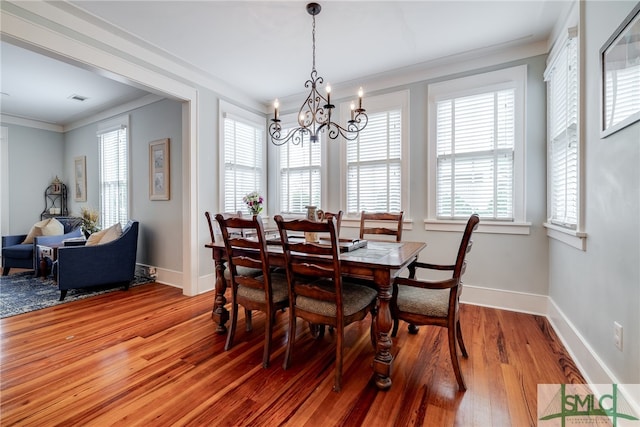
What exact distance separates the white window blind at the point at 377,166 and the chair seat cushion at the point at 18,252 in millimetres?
4965

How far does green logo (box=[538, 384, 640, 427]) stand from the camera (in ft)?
4.69

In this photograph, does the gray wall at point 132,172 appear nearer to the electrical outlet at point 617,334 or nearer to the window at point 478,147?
the window at point 478,147

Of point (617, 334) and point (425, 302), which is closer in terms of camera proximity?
point (617, 334)

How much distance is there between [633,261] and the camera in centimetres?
136

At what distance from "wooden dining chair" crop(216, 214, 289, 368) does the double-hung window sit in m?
2.13

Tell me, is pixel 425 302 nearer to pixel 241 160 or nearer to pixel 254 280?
pixel 254 280

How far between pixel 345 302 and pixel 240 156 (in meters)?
3.11

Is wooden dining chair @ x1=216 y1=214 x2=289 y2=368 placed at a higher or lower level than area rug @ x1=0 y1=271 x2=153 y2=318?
higher

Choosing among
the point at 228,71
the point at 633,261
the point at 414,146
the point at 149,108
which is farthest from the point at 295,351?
the point at 149,108

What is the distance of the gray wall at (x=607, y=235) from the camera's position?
4.43ft

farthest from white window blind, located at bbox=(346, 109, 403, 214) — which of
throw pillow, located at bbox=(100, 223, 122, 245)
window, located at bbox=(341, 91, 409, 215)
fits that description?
throw pillow, located at bbox=(100, 223, 122, 245)

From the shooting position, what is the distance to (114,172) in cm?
488

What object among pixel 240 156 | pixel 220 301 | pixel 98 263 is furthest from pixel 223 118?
pixel 220 301

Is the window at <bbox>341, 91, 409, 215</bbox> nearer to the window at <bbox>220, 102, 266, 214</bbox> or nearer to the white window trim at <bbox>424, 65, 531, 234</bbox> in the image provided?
the white window trim at <bbox>424, 65, 531, 234</bbox>
